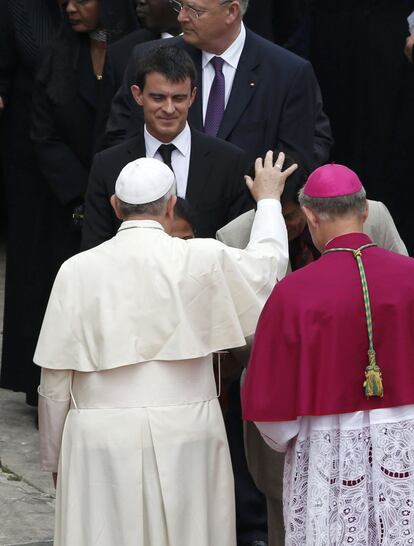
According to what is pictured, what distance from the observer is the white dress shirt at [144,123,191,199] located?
5961 mm

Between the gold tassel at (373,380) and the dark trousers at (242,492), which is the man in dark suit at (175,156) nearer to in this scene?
the dark trousers at (242,492)

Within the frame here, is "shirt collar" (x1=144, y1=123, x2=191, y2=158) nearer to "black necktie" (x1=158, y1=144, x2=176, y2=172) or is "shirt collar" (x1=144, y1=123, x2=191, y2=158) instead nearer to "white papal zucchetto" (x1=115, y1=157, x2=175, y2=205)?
"black necktie" (x1=158, y1=144, x2=176, y2=172)

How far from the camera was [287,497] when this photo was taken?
179 inches

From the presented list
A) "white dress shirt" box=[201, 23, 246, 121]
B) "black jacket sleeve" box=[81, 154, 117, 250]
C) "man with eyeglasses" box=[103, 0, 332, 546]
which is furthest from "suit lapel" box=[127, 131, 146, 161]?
"white dress shirt" box=[201, 23, 246, 121]

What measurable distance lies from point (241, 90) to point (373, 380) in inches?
91.4

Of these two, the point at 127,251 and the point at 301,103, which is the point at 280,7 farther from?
the point at 127,251

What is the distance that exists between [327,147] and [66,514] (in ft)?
8.45

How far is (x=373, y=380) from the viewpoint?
429 centimetres

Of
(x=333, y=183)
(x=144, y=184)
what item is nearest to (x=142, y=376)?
(x=144, y=184)

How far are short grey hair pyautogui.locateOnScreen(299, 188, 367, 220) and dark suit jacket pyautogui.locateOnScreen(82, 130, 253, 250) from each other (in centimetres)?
136

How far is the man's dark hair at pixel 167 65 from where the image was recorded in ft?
19.2

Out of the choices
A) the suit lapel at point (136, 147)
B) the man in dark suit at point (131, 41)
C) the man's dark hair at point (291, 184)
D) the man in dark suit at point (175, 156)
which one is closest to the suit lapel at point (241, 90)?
the man in dark suit at point (175, 156)

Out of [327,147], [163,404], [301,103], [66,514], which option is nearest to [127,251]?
[163,404]

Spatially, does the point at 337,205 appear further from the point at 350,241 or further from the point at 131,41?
the point at 131,41
